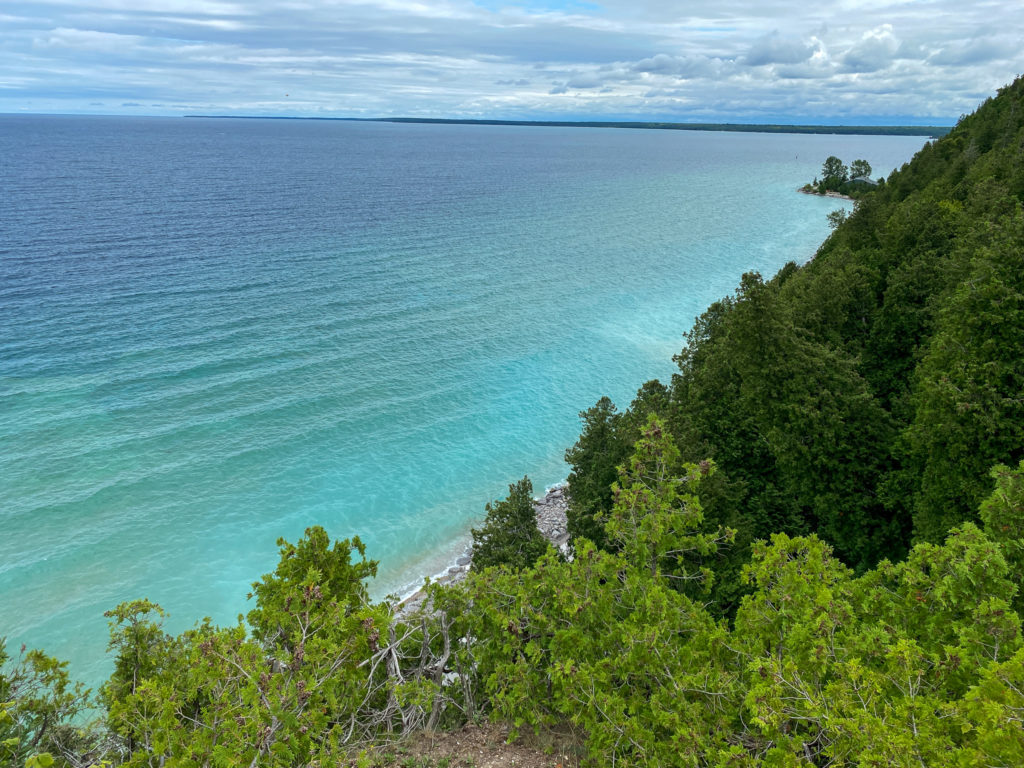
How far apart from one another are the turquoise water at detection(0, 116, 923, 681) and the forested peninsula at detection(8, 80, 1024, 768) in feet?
→ 29.9

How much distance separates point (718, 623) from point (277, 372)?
37.8 metres

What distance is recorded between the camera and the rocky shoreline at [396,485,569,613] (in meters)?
26.7

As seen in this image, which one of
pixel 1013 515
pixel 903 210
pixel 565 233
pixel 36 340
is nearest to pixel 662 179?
pixel 565 233

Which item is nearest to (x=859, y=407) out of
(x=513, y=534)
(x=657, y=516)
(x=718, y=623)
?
(x=718, y=623)

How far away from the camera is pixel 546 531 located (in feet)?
102

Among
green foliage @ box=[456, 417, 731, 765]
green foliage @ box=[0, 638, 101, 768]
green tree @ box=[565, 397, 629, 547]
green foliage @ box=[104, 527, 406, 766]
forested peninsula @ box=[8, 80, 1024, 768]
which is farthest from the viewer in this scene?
green tree @ box=[565, 397, 629, 547]

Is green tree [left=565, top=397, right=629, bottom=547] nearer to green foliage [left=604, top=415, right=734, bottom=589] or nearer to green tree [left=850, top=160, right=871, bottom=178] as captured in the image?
green foliage [left=604, top=415, right=734, bottom=589]

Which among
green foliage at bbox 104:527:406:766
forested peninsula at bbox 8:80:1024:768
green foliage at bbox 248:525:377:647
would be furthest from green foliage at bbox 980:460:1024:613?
green foliage at bbox 248:525:377:647

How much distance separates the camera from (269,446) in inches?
1431

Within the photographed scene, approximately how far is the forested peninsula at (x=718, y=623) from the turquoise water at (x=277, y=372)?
912 centimetres

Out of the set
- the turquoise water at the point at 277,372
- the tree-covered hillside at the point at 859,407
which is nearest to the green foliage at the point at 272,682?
the tree-covered hillside at the point at 859,407

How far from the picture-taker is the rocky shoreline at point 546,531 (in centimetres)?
2673

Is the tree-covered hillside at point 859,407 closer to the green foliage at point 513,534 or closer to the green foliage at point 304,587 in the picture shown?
the green foliage at point 513,534

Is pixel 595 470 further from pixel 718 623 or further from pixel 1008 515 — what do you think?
pixel 1008 515
